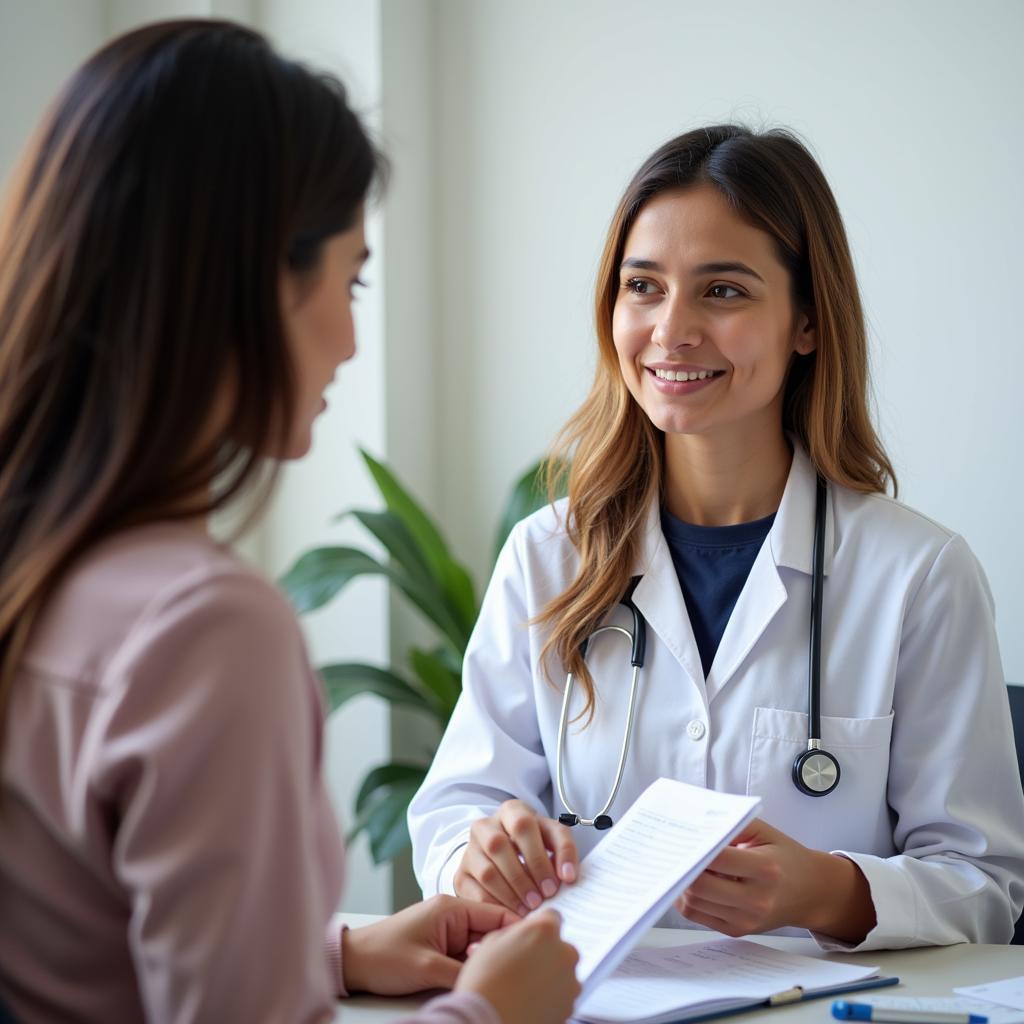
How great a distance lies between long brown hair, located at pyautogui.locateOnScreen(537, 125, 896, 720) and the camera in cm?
175

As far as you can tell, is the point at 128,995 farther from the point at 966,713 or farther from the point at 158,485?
the point at 966,713

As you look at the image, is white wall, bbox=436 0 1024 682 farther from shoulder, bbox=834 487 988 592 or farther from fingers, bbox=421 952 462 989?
fingers, bbox=421 952 462 989

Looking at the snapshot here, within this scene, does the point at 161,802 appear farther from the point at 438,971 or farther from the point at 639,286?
the point at 639,286

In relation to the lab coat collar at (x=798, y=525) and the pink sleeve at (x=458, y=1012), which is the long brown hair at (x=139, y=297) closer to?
the pink sleeve at (x=458, y=1012)

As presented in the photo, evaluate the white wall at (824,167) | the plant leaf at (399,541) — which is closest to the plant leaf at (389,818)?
the plant leaf at (399,541)

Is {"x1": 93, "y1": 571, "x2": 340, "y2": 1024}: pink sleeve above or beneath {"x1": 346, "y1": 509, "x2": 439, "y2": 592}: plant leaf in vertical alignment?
above

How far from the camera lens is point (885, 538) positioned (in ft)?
5.65

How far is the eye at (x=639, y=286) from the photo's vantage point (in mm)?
1825

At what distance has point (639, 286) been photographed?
1.84m

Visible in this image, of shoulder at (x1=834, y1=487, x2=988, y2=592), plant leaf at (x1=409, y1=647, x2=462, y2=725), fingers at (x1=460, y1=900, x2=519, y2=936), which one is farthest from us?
plant leaf at (x1=409, y1=647, x2=462, y2=725)

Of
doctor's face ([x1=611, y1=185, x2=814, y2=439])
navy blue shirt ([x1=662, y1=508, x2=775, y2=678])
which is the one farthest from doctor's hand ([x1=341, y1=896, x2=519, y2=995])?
doctor's face ([x1=611, y1=185, x2=814, y2=439])

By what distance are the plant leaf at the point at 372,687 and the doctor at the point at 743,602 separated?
0.74 metres

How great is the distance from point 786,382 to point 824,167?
86 centimetres

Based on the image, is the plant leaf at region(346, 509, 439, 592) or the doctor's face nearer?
the doctor's face
